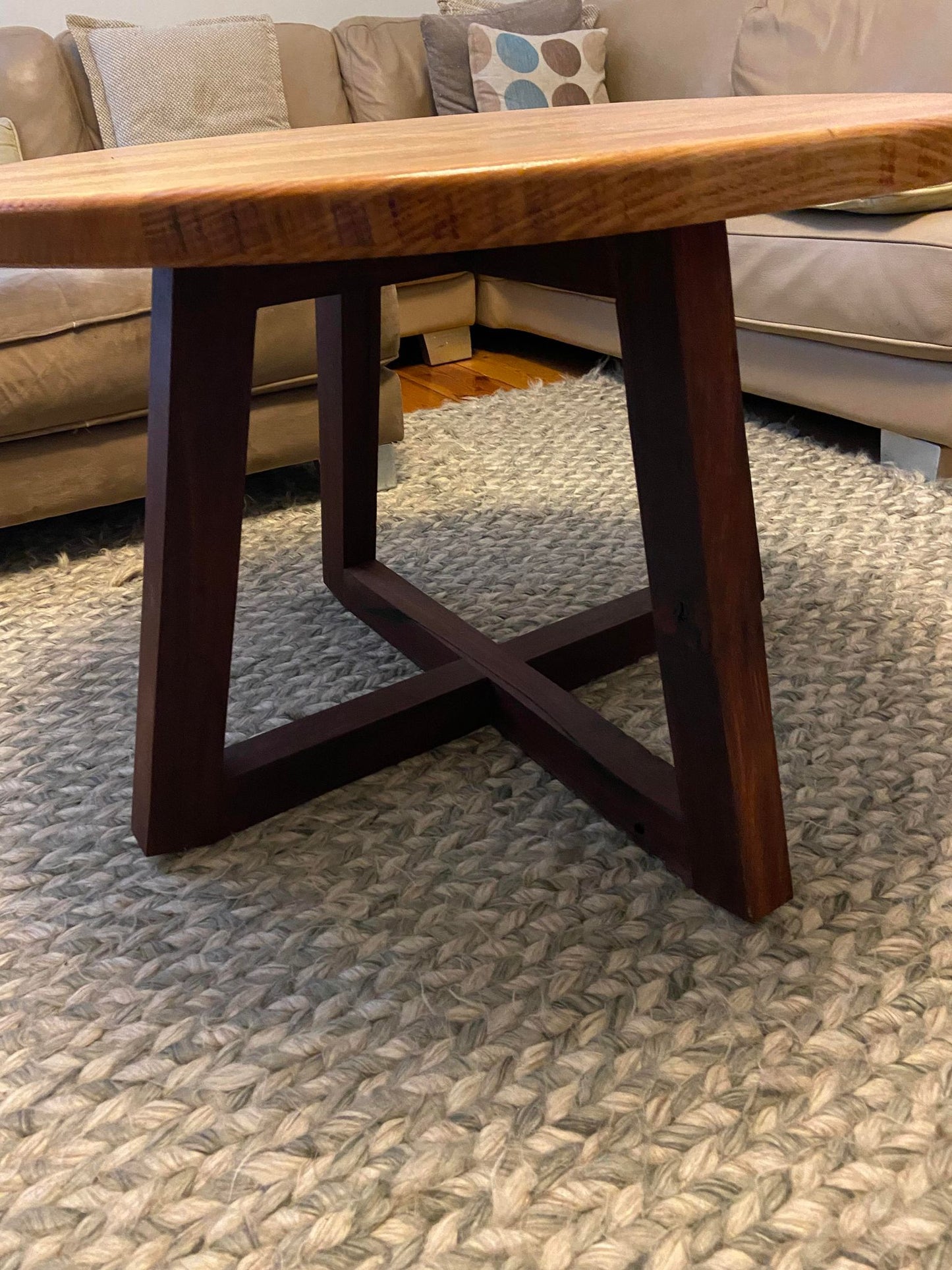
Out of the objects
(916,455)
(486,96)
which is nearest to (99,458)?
(916,455)

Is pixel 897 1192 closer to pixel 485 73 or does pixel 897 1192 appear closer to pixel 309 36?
pixel 485 73

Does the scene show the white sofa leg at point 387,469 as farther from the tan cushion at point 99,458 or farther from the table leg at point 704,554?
→ the table leg at point 704,554

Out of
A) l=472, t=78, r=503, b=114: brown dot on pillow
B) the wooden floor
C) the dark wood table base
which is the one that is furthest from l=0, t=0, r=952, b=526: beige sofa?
the dark wood table base

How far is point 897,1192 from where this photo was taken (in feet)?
1.85

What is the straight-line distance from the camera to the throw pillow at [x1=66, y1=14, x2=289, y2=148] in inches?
90.4

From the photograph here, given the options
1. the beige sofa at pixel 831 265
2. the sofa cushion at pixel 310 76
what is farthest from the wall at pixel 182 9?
the beige sofa at pixel 831 265

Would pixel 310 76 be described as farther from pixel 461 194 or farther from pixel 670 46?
pixel 461 194

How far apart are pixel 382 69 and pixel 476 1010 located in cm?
255

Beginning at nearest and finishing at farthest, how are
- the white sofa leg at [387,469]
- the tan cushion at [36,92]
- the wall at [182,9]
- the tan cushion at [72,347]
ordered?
the tan cushion at [72,347] < the white sofa leg at [387,469] < the tan cushion at [36,92] < the wall at [182,9]

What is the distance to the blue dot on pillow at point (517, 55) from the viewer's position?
8.16 ft

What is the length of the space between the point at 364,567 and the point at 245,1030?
0.65 m

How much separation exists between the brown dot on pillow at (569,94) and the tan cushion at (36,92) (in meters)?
1.12

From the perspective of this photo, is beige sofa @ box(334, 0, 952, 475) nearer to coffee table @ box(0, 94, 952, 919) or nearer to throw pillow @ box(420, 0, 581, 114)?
throw pillow @ box(420, 0, 581, 114)

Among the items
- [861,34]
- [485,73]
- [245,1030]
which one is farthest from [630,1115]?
[485,73]
